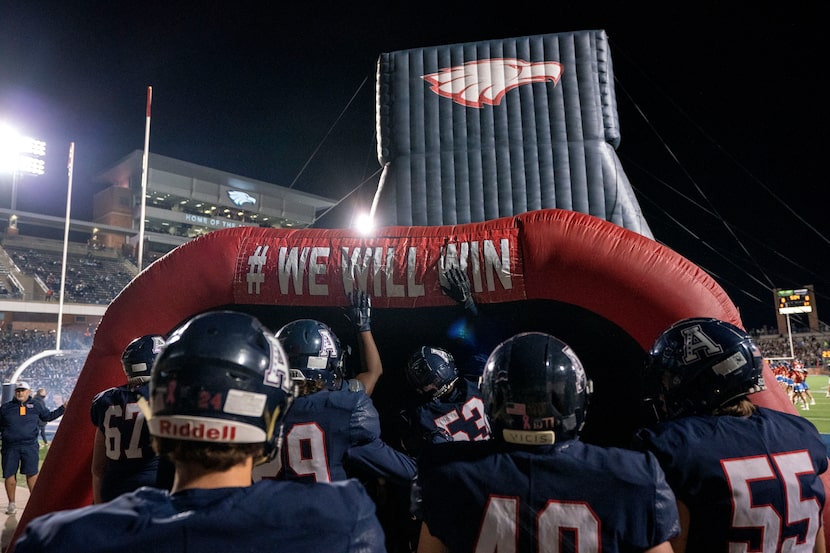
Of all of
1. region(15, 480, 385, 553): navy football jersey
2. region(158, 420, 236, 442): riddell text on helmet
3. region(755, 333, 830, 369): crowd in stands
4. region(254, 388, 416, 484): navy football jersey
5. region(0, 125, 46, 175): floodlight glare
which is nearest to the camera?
region(15, 480, 385, 553): navy football jersey

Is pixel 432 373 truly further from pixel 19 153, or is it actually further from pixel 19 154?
pixel 19 154

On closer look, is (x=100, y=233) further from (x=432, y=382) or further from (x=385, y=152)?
(x=432, y=382)

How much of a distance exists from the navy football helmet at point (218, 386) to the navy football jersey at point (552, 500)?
60 cm

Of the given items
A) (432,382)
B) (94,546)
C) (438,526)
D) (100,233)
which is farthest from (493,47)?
(100,233)

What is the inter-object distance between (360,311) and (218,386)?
2605 millimetres

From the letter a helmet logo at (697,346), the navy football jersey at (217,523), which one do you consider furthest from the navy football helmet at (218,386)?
the letter a helmet logo at (697,346)

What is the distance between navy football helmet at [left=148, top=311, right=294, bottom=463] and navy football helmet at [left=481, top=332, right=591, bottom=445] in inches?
26.9

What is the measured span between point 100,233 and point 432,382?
4189 cm

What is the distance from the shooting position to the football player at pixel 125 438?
10.2ft

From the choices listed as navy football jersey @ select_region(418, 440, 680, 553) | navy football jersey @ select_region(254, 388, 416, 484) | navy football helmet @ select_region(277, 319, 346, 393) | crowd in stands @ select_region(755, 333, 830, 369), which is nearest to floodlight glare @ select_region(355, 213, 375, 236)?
navy football helmet @ select_region(277, 319, 346, 393)

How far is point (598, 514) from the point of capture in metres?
1.58

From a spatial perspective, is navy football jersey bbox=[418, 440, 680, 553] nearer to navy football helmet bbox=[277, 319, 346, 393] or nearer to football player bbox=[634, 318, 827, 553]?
football player bbox=[634, 318, 827, 553]

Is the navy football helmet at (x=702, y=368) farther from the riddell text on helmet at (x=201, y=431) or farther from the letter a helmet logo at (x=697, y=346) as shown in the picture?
the riddell text on helmet at (x=201, y=431)

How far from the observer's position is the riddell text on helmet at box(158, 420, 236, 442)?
1299 mm
